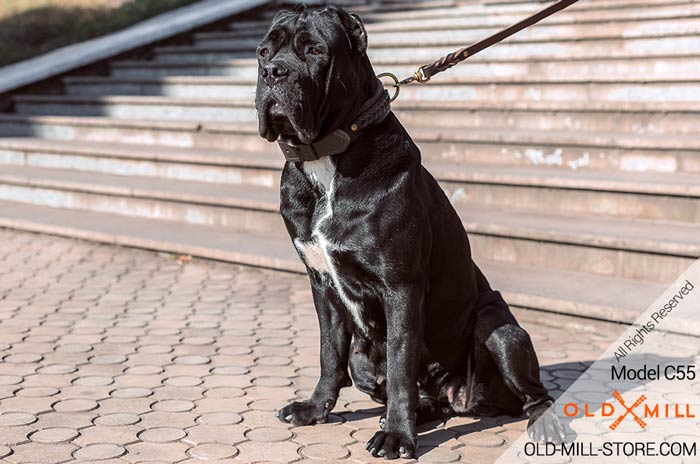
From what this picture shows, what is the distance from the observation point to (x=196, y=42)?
36.7ft

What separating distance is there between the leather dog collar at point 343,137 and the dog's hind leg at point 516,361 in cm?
83

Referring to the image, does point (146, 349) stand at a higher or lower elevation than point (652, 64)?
lower

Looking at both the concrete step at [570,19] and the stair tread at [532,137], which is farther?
the concrete step at [570,19]

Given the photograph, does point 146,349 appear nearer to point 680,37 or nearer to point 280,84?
point 280,84

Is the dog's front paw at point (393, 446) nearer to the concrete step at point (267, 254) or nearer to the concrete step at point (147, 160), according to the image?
the concrete step at point (267, 254)

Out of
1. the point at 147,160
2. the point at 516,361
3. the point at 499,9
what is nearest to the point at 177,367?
the point at 516,361

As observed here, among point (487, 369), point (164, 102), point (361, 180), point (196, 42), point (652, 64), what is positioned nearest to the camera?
point (361, 180)

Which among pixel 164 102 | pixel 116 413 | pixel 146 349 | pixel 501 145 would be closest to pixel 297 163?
pixel 116 413

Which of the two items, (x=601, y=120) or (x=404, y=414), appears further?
(x=601, y=120)

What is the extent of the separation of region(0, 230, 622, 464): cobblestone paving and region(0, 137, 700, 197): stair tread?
44.5 inches

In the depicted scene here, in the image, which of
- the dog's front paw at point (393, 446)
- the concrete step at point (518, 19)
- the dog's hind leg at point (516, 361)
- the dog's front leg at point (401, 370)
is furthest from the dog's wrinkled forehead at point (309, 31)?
the concrete step at point (518, 19)

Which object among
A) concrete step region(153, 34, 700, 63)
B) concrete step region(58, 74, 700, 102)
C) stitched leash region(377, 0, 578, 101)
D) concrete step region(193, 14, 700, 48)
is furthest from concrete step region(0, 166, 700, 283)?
concrete step region(193, 14, 700, 48)

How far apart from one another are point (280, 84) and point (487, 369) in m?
1.32

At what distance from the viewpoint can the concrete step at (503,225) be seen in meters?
5.18
